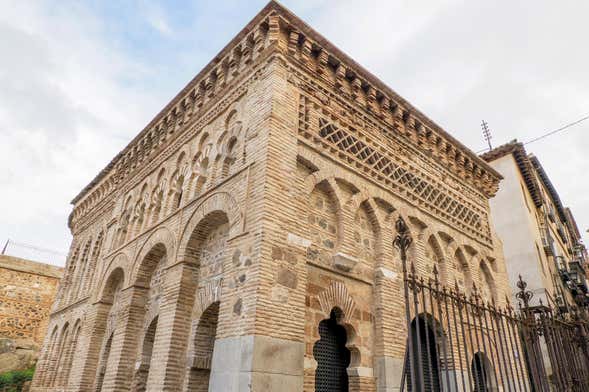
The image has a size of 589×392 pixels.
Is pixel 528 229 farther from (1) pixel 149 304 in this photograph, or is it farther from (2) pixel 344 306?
(1) pixel 149 304

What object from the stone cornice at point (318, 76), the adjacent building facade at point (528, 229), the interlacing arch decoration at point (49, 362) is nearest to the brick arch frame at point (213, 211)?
the stone cornice at point (318, 76)

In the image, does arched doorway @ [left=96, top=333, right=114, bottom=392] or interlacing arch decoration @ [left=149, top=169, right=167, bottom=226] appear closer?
arched doorway @ [left=96, top=333, right=114, bottom=392]

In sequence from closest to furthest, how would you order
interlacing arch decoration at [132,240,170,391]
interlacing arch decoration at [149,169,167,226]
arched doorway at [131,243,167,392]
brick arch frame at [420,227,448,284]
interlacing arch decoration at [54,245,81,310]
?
arched doorway at [131,243,167,392], interlacing arch decoration at [132,240,170,391], brick arch frame at [420,227,448,284], interlacing arch decoration at [149,169,167,226], interlacing arch decoration at [54,245,81,310]

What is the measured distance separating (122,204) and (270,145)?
6998mm

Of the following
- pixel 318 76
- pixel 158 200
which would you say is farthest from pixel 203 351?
pixel 318 76

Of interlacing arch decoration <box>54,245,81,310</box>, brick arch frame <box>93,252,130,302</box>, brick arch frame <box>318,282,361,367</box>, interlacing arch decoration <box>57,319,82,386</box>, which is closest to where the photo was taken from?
brick arch frame <box>318,282,361,367</box>

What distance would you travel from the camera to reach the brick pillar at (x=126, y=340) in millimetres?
8172

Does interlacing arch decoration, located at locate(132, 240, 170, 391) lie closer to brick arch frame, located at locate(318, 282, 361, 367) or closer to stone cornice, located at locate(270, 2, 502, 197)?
brick arch frame, located at locate(318, 282, 361, 367)

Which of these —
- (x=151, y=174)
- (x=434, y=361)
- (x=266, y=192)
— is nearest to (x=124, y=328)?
(x=151, y=174)

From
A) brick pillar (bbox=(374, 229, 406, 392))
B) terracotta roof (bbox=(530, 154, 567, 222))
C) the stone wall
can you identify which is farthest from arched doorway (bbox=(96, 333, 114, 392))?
terracotta roof (bbox=(530, 154, 567, 222))

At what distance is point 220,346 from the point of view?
218 inches

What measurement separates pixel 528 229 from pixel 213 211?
12.5 m

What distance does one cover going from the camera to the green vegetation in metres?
16.3

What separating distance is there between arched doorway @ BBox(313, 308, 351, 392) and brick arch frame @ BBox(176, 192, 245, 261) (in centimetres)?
209
